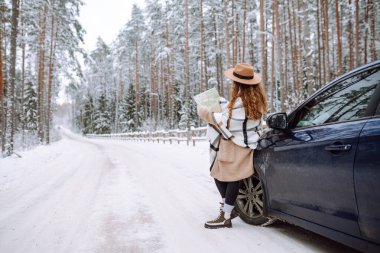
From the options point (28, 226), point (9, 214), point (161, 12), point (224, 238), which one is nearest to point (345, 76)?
point (224, 238)

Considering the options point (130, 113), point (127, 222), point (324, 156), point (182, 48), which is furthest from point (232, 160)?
point (130, 113)

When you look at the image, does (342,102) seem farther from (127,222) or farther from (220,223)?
(127,222)

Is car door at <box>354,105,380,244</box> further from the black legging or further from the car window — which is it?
the black legging

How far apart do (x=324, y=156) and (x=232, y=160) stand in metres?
1.14

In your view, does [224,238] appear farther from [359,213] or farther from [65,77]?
[65,77]

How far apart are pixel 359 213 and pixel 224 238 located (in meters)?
1.47

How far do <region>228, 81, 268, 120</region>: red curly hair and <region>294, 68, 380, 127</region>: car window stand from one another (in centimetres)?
43

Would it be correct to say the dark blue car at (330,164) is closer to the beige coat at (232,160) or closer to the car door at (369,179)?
the car door at (369,179)

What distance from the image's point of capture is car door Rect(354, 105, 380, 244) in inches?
77.1

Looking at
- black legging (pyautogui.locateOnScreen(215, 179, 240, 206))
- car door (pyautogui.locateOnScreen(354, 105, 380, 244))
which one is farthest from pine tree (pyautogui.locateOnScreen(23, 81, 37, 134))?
car door (pyautogui.locateOnScreen(354, 105, 380, 244))

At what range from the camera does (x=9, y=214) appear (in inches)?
164

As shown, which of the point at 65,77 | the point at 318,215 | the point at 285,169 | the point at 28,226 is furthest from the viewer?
the point at 65,77

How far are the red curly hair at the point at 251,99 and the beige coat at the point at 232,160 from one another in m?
0.32

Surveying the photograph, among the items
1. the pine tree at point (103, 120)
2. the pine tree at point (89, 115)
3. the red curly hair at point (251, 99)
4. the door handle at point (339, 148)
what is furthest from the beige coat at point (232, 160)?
the pine tree at point (89, 115)
